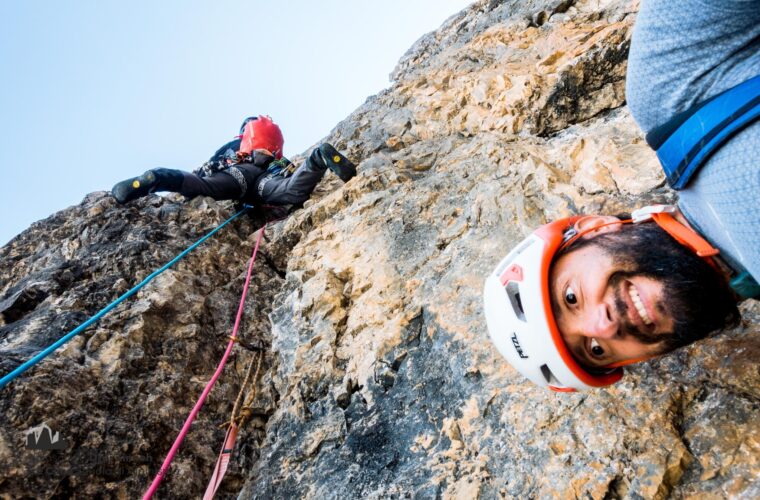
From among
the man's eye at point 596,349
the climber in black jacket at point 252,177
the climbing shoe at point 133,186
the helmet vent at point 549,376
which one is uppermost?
the climbing shoe at point 133,186

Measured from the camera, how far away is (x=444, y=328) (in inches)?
124

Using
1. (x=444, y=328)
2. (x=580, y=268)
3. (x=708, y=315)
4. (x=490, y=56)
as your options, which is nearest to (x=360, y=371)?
(x=444, y=328)

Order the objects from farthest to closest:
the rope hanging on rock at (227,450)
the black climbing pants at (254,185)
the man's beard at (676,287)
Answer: the black climbing pants at (254,185)
the rope hanging on rock at (227,450)
the man's beard at (676,287)

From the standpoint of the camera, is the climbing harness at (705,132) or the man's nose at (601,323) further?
the man's nose at (601,323)

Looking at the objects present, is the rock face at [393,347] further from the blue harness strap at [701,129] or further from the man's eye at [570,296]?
the blue harness strap at [701,129]

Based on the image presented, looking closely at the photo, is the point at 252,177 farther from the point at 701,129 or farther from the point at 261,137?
the point at 701,129

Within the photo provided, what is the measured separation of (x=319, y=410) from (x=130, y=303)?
8.34 ft

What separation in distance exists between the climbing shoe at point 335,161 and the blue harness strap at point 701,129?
15.4ft

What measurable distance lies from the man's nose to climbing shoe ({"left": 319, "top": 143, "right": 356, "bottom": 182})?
15.1 feet

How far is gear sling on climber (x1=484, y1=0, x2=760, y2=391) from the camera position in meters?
1.35

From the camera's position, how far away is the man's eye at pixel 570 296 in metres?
1.98

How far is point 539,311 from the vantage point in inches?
80.2

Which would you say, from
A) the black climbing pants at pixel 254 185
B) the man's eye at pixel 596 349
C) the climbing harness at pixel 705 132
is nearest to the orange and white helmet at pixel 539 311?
the man's eye at pixel 596 349

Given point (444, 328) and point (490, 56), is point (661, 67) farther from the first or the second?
point (490, 56)
